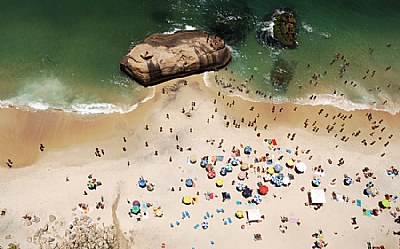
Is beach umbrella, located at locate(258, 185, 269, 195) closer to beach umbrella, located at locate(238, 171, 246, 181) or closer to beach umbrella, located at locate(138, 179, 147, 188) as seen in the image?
beach umbrella, located at locate(238, 171, 246, 181)

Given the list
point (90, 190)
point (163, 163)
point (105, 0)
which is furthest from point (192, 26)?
point (90, 190)

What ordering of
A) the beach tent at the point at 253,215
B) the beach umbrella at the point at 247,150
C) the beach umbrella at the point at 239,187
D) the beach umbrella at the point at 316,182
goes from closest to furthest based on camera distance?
the beach tent at the point at 253,215
the beach umbrella at the point at 239,187
the beach umbrella at the point at 316,182
the beach umbrella at the point at 247,150

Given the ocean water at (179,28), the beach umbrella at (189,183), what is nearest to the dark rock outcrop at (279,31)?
the ocean water at (179,28)

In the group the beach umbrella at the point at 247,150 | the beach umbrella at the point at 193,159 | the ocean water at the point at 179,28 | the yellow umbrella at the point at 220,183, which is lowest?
the yellow umbrella at the point at 220,183

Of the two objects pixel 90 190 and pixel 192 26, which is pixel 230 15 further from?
pixel 90 190

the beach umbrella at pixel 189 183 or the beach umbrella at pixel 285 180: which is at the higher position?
the beach umbrella at pixel 285 180

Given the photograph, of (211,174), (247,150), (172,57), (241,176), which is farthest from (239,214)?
(172,57)

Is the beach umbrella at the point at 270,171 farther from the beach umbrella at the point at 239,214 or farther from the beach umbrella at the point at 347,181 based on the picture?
the beach umbrella at the point at 347,181
